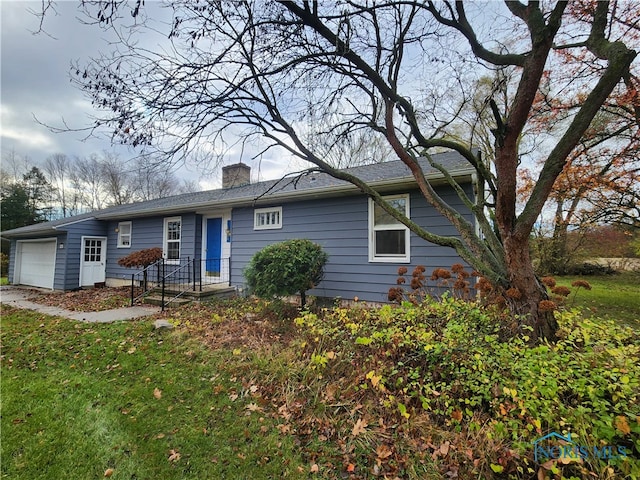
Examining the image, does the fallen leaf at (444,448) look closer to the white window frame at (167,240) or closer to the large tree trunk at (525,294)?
the large tree trunk at (525,294)

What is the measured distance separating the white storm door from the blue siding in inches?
338

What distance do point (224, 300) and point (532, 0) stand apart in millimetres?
8285

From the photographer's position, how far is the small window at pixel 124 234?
11.8 metres

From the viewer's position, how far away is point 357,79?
16.6 ft

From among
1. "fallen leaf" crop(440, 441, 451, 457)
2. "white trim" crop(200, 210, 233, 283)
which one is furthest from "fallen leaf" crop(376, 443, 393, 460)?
"white trim" crop(200, 210, 233, 283)

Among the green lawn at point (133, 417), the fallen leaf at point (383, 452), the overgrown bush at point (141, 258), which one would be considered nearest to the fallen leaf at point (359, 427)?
the fallen leaf at point (383, 452)

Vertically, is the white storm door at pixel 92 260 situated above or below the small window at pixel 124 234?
below

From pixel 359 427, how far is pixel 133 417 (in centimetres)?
227

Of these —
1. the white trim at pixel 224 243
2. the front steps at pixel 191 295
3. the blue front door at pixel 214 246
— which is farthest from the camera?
the blue front door at pixel 214 246

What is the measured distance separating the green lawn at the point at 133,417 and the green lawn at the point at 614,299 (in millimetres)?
4502

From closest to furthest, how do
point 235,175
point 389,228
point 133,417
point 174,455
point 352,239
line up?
point 174,455
point 133,417
point 389,228
point 352,239
point 235,175

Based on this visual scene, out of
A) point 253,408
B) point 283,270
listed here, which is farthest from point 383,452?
point 283,270

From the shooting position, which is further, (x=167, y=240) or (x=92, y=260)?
(x=92, y=260)

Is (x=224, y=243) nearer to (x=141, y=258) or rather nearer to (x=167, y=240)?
(x=167, y=240)
